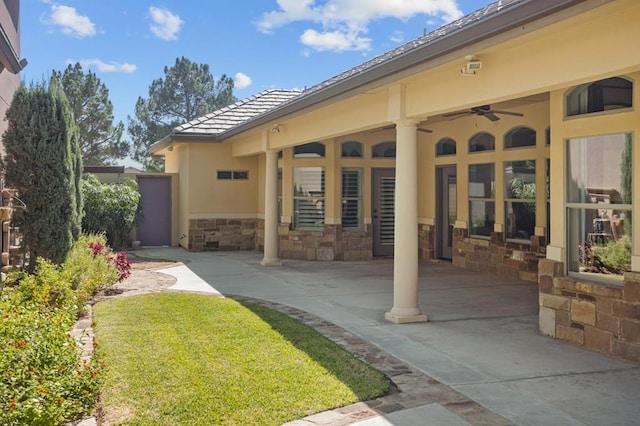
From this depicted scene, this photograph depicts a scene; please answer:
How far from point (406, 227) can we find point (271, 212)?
6.07 meters

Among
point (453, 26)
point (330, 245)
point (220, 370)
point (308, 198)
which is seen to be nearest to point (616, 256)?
point (453, 26)

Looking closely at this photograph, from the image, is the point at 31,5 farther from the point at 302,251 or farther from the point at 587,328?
the point at 587,328

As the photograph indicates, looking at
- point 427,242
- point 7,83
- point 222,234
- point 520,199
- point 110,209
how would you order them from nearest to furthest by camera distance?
point 7,83 → point 520,199 → point 427,242 → point 110,209 → point 222,234

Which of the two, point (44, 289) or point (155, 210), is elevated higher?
point (155, 210)

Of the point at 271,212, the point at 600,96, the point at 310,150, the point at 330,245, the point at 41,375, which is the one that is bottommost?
the point at 41,375

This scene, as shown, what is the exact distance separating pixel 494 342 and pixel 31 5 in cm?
1010

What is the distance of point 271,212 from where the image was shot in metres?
13.5

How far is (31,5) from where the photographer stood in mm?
11414

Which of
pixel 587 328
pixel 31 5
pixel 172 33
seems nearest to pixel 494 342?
pixel 587 328

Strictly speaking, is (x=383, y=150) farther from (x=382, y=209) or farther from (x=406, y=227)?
(x=406, y=227)

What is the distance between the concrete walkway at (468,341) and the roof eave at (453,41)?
303cm

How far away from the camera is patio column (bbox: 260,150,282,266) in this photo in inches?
528

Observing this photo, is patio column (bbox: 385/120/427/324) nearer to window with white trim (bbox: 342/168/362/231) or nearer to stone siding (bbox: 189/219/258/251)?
window with white trim (bbox: 342/168/362/231)

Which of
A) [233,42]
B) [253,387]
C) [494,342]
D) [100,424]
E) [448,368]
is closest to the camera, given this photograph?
[100,424]
